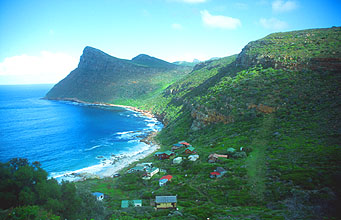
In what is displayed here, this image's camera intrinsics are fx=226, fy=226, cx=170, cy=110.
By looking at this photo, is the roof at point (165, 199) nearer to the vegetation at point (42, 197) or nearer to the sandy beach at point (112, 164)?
the vegetation at point (42, 197)

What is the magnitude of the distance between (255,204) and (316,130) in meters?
22.4

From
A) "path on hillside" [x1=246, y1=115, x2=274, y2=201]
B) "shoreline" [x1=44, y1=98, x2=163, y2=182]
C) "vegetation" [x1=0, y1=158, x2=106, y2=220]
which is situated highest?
"vegetation" [x1=0, y1=158, x2=106, y2=220]

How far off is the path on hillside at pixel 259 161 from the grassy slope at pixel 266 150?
12cm

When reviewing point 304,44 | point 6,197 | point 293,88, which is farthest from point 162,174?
point 304,44

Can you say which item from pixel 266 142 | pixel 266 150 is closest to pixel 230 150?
pixel 266 150

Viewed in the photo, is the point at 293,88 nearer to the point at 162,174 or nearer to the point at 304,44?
the point at 304,44

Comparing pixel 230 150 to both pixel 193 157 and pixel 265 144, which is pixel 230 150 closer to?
pixel 265 144

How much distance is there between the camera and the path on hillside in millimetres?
29450

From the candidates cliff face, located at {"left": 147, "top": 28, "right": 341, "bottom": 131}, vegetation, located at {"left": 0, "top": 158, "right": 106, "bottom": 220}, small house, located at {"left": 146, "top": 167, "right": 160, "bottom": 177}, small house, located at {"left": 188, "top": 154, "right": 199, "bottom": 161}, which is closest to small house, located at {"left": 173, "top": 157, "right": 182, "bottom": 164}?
small house, located at {"left": 188, "top": 154, "right": 199, "bottom": 161}

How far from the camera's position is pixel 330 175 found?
89.5 ft

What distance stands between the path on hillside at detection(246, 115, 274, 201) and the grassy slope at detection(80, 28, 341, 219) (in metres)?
0.12

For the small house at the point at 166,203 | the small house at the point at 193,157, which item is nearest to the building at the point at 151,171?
the small house at the point at 193,157

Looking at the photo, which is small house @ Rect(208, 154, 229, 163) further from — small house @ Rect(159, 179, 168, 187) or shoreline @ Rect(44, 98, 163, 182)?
shoreline @ Rect(44, 98, 163, 182)

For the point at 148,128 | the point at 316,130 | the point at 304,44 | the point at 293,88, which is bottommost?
the point at 148,128
